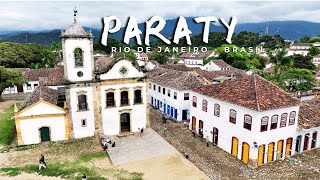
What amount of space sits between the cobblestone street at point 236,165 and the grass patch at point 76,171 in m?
6.14

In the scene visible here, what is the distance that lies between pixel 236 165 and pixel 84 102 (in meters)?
16.2

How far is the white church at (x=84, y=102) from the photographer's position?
26.2 metres

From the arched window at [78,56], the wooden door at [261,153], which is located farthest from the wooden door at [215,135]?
the arched window at [78,56]

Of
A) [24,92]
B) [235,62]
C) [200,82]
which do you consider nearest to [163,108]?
[200,82]

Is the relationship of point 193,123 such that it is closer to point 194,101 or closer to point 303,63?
point 194,101

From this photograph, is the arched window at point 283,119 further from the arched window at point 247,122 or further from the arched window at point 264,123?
the arched window at point 247,122

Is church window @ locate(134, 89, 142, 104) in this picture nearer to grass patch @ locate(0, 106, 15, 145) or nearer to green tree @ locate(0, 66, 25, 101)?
grass patch @ locate(0, 106, 15, 145)

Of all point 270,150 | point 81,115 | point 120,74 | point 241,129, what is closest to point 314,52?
point 270,150

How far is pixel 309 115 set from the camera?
25.9 metres

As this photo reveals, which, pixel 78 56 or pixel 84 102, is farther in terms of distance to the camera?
pixel 78 56

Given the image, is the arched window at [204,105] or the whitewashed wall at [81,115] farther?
the arched window at [204,105]

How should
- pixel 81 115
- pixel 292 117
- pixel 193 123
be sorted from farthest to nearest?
pixel 193 123
pixel 81 115
pixel 292 117

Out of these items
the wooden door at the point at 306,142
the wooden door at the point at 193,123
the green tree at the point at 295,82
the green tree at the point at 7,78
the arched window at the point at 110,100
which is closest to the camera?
the wooden door at the point at 306,142

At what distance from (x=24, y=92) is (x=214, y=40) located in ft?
366
